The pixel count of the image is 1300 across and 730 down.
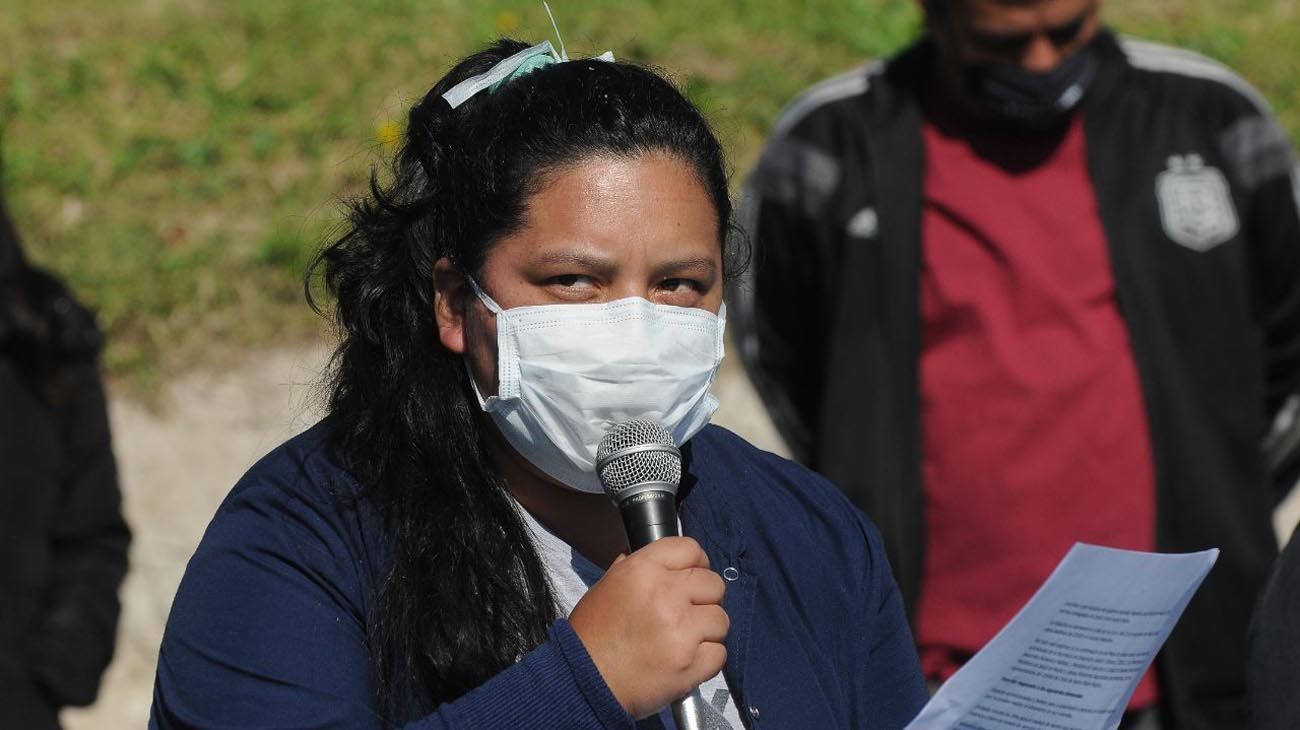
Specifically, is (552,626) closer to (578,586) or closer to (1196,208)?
(578,586)

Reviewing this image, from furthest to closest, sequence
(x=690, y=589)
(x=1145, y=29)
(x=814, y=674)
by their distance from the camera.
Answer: (x=1145, y=29)
(x=814, y=674)
(x=690, y=589)

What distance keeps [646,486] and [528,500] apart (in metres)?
0.31

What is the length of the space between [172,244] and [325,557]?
6.02 meters

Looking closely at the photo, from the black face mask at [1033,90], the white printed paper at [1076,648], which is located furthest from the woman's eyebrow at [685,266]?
the black face mask at [1033,90]

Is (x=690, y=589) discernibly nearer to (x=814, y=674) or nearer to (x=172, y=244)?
(x=814, y=674)

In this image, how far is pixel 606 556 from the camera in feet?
8.41

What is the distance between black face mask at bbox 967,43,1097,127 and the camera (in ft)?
14.1

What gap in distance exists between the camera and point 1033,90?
14.1 ft

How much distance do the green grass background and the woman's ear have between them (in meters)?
4.87

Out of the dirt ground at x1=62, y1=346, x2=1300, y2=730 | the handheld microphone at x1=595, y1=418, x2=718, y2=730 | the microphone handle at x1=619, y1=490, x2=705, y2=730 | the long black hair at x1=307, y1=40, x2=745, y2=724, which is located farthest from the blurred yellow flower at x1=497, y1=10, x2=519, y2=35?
the microphone handle at x1=619, y1=490, x2=705, y2=730

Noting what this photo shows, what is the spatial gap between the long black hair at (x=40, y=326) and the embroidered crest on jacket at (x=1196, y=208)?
8.12 ft

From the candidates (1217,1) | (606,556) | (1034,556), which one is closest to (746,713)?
(606,556)

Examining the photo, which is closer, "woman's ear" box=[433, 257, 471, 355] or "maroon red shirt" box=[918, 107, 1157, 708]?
"woman's ear" box=[433, 257, 471, 355]

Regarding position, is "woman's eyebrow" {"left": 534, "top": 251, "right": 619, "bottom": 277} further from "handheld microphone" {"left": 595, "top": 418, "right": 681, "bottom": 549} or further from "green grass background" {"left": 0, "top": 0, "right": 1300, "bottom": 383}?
"green grass background" {"left": 0, "top": 0, "right": 1300, "bottom": 383}
